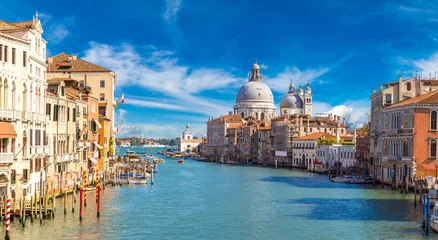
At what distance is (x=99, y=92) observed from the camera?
3872 centimetres

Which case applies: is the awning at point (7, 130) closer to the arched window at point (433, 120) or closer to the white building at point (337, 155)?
the arched window at point (433, 120)

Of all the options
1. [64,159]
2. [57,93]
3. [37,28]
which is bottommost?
[64,159]

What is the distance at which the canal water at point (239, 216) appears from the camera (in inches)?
696

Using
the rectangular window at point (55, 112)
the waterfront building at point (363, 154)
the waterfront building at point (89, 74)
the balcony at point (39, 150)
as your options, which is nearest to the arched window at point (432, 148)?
the waterfront building at point (363, 154)

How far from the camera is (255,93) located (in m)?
106

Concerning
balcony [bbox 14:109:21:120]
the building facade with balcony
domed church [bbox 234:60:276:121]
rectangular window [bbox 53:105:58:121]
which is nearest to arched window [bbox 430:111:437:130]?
the building facade with balcony

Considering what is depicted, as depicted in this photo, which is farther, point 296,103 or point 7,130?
point 296,103

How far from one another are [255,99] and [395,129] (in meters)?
73.3

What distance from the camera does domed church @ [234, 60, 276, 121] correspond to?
105m

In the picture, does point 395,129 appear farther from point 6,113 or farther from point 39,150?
point 6,113

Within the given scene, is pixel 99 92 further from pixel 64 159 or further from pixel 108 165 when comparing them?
pixel 64 159

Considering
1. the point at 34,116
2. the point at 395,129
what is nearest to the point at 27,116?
the point at 34,116

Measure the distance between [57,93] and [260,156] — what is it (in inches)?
2101

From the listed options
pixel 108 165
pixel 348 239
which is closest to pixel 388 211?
pixel 348 239
